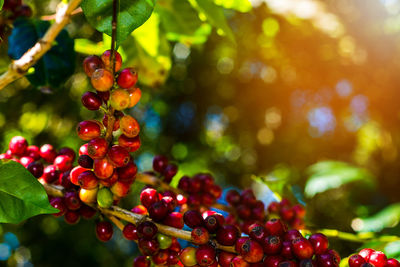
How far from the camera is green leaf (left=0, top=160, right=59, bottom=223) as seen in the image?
32.9 inches

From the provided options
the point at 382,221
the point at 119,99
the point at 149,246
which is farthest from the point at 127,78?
the point at 382,221

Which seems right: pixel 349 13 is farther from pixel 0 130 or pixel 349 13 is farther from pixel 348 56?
pixel 0 130

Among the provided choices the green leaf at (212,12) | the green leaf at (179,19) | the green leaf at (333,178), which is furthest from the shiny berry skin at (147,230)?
the green leaf at (333,178)

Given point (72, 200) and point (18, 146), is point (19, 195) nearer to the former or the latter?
point (72, 200)

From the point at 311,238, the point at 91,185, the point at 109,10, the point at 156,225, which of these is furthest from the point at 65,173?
the point at 311,238

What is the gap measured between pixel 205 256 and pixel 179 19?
3.71 feet

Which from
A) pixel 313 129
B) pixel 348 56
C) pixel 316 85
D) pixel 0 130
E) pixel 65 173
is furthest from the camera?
pixel 313 129

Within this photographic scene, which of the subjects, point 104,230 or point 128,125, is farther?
point 104,230

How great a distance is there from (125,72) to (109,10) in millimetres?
147

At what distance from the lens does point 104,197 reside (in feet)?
3.06

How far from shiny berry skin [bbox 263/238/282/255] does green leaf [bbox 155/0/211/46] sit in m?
1.10

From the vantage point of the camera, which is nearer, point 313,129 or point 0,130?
point 0,130

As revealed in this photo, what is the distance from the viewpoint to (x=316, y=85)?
392 cm

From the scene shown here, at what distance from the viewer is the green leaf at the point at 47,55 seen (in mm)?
1399
